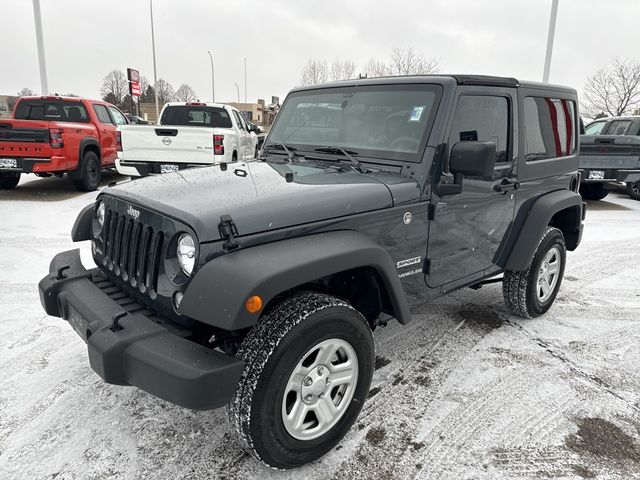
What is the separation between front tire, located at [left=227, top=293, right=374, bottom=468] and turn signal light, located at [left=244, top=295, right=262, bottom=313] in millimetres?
226

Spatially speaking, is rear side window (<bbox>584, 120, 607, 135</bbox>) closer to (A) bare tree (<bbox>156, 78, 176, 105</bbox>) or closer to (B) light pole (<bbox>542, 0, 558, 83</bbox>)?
(B) light pole (<bbox>542, 0, 558, 83</bbox>)

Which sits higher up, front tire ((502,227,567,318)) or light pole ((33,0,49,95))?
light pole ((33,0,49,95))

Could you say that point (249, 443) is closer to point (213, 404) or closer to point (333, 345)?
point (213, 404)

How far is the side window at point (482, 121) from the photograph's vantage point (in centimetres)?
312

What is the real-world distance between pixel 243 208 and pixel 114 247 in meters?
0.95

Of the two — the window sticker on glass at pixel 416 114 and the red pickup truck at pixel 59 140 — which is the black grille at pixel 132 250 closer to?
the window sticker on glass at pixel 416 114

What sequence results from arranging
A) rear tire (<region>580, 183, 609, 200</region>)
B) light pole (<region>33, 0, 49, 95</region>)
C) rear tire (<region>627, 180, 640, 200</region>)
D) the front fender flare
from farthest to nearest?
light pole (<region>33, 0, 49, 95</region>), rear tire (<region>627, 180, 640, 200</region>), rear tire (<region>580, 183, 609, 200</region>), the front fender flare

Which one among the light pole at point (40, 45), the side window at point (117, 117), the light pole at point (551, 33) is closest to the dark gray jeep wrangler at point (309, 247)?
the side window at point (117, 117)

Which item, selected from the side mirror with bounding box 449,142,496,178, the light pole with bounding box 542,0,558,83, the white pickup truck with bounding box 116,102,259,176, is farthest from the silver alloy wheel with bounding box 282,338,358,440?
the light pole with bounding box 542,0,558,83

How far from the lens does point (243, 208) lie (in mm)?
2271

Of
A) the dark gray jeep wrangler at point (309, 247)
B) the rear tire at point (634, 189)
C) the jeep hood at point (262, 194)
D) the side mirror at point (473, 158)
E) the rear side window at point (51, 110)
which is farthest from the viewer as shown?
the rear tire at point (634, 189)

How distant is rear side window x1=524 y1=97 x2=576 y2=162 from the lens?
382cm

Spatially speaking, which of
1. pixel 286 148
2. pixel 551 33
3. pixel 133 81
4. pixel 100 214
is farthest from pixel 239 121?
pixel 133 81

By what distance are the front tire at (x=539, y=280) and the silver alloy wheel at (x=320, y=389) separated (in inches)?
87.0
